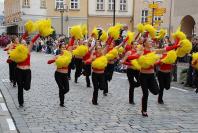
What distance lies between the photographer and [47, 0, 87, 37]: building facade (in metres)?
54.7

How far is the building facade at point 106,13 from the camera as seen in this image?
184 feet

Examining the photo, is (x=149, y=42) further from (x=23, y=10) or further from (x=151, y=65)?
(x=23, y=10)

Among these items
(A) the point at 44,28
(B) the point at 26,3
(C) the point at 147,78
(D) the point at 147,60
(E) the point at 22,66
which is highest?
(B) the point at 26,3

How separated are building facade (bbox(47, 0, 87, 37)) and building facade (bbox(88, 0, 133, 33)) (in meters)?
0.97

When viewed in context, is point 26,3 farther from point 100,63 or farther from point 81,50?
point 100,63

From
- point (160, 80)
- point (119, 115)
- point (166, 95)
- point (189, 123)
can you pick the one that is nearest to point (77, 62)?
point (166, 95)

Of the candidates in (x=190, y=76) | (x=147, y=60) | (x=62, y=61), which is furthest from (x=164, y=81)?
(x=190, y=76)

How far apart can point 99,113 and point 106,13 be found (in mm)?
46317

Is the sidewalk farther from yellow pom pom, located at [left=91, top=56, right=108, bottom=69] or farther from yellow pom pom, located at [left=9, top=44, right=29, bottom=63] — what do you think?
yellow pom pom, located at [left=91, top=56, right=108, bottom=69]

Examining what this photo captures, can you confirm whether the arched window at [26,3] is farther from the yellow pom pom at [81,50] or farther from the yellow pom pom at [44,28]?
the yellow pom pom at [44,28]

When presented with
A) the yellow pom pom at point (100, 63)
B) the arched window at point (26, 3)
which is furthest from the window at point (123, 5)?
the yellow pom pom at point (100, 63)

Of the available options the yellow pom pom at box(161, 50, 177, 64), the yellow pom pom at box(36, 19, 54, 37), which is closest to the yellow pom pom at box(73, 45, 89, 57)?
the yellow pom pom at box(36, 19, 54, 37)

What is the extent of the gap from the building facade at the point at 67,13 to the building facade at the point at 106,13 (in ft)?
3.17

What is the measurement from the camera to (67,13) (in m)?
55.5
